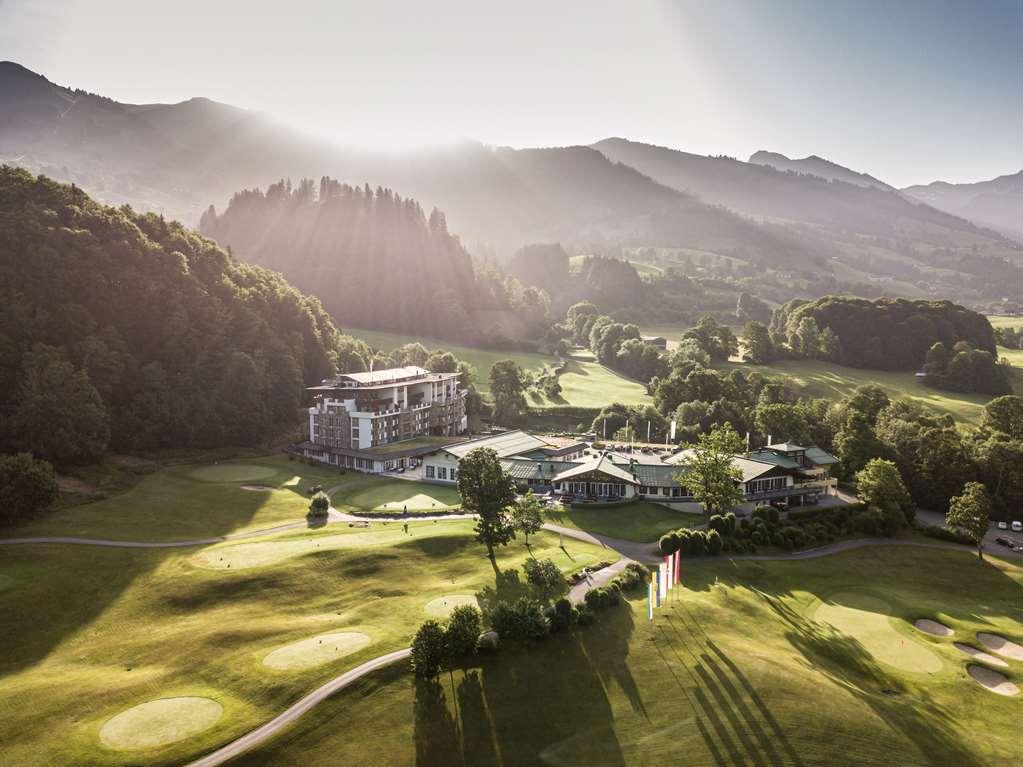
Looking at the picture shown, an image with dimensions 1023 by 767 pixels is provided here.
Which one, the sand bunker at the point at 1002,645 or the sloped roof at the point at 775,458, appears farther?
the sloped roof at the point at 775,458

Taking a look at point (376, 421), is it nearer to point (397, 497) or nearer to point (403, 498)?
point (397, 497)

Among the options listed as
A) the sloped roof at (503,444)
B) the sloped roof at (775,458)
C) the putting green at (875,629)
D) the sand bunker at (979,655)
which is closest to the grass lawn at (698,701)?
the putting green at (875,629)

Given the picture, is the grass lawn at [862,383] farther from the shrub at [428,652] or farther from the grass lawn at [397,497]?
the shrub at [428,652]

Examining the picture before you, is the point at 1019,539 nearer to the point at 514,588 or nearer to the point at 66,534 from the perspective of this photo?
the point at 514,588

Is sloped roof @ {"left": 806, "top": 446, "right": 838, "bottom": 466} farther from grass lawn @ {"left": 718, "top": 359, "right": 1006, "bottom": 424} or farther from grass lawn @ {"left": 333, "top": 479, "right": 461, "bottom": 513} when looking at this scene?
grass lawn @ {"left": 333, "top": 479, "right": 461, "bottom": 513}

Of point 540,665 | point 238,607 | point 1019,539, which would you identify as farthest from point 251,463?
point 1019,539
